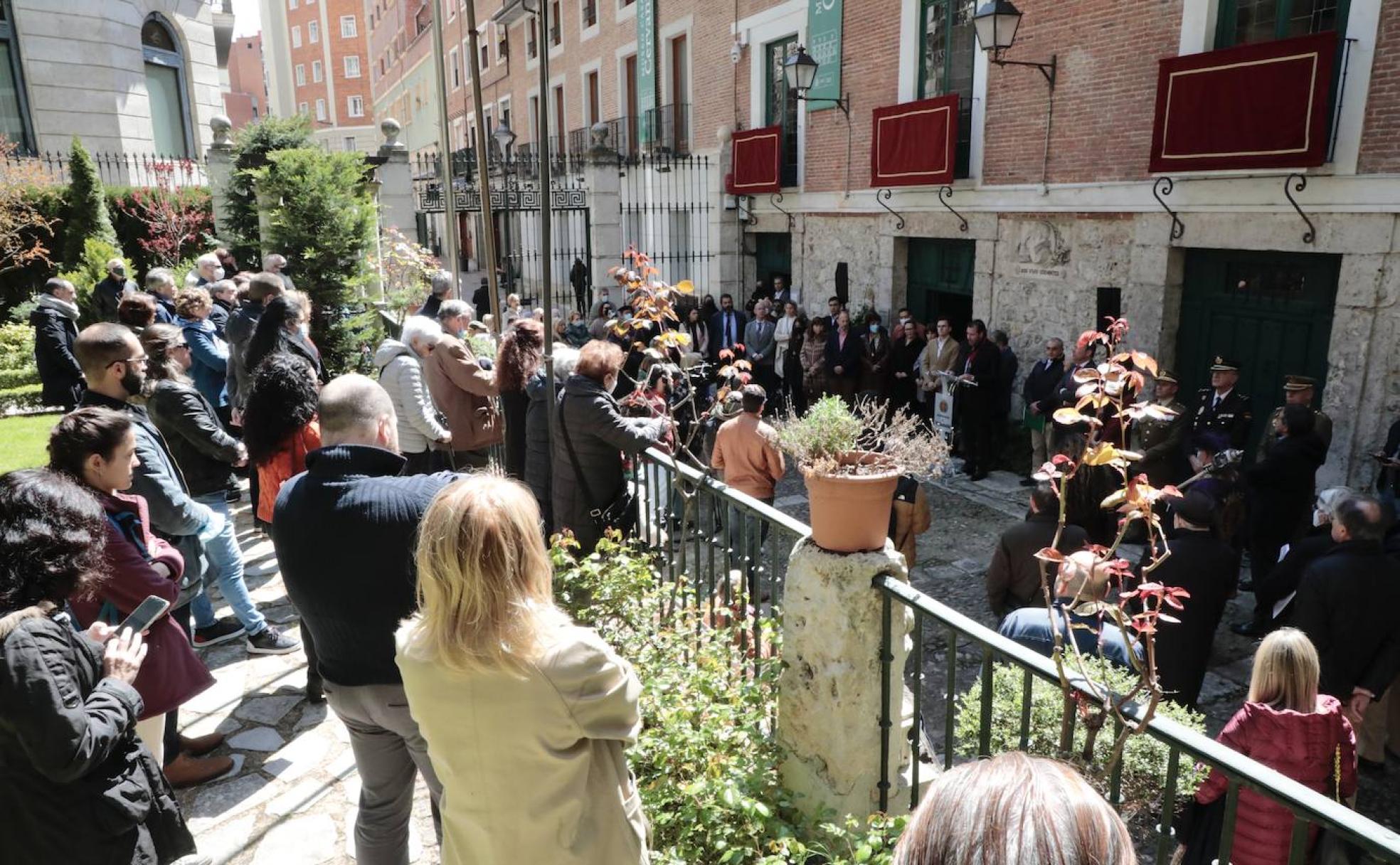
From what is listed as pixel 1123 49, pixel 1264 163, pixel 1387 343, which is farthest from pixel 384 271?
pixel 1387 343

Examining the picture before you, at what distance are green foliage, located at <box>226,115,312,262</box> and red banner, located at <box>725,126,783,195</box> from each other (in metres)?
7.60

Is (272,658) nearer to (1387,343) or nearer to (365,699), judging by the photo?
(365,699)

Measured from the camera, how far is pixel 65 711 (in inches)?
87.3

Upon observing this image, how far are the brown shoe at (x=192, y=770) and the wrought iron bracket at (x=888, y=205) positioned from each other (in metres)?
11.6

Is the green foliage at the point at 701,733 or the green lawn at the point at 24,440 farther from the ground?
the green foliage at the point at 701,733

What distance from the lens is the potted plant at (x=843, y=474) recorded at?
2.80 meters

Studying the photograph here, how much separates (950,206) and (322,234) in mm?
8148

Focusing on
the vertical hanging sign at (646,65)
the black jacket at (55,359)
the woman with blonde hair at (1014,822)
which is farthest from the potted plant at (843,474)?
the vertical hanging sign at (646,65)

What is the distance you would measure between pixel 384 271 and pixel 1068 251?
9.04 meters

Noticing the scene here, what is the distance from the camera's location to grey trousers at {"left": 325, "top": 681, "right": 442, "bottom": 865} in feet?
9.12

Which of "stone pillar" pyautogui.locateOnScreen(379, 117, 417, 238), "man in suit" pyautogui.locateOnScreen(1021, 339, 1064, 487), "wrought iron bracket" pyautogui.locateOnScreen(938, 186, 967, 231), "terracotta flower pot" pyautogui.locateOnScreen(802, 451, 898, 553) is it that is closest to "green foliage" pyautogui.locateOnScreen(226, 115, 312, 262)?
"stone pillar" pyautogui.locateOnScreen(379, 117, 417, 238)

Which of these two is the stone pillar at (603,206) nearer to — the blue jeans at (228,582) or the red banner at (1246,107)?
the red banner at (1246,107)

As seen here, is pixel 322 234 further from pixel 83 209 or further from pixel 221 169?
pixel 83 209

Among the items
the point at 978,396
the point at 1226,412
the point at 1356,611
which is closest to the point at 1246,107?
the point at 1226,412
